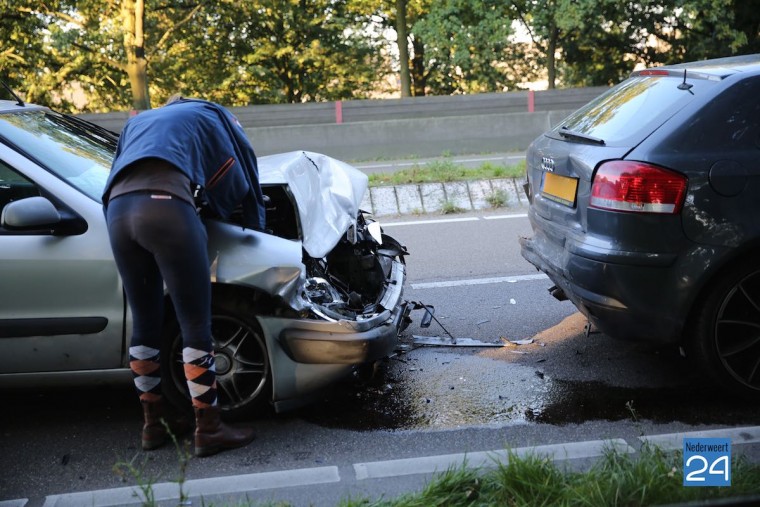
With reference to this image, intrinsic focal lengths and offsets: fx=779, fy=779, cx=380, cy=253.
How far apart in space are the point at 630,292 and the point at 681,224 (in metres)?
0.39

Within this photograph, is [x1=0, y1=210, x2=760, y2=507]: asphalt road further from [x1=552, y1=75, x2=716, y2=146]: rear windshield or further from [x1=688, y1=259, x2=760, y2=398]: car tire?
[x1=552, y1=75, x2=716, y2=146]: rear windshield

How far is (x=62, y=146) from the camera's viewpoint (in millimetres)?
4062

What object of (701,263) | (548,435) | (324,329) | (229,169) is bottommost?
(548,435)

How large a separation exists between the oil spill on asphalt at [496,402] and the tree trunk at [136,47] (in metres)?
18.6

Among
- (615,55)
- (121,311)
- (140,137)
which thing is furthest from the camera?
(615,55)

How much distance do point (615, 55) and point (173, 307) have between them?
27055 mm

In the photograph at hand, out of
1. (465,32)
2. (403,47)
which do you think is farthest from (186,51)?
(465,32)

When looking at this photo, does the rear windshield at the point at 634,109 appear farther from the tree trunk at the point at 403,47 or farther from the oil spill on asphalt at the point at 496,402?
the tree trunk at the point at 403,47

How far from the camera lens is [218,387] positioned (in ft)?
12.4

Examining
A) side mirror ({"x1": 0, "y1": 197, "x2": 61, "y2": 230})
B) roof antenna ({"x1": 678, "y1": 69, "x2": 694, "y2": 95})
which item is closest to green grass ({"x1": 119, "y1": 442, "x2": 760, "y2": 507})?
side mirror ({"x1": 0, "y1": 197, "x2": 61, "y2": 230})

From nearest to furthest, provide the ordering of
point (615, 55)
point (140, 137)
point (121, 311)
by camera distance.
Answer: point (140, 137) → point (121, 311) → point (615, 55)

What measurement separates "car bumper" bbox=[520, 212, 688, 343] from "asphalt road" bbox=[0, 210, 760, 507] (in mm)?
416

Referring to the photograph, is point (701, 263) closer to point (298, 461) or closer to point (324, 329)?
point (324, 329)

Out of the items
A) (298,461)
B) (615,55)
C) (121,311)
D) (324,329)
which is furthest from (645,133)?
(615,55)
